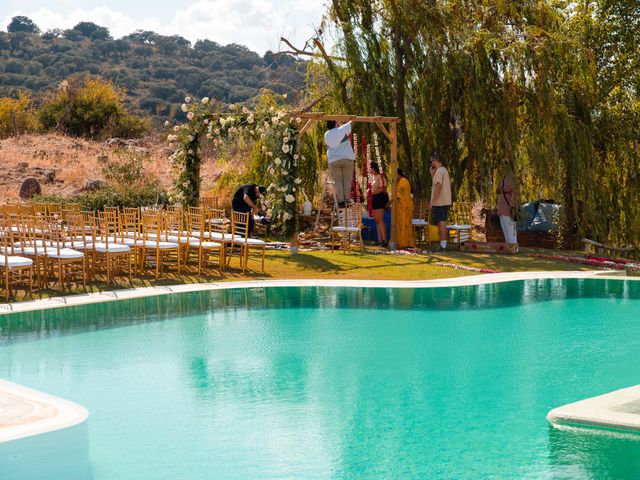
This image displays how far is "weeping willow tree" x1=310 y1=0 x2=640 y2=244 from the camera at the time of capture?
1733cm

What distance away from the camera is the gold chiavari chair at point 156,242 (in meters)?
13.0

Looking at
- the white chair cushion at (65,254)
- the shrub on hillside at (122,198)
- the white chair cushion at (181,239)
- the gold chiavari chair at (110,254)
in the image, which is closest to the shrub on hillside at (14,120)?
the shrub on hillside at (122,198)

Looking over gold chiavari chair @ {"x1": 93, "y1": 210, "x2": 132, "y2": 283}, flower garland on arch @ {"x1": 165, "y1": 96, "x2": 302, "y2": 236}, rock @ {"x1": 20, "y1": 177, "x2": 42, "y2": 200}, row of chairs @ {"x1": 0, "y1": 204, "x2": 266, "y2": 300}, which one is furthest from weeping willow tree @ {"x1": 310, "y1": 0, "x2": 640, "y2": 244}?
rock @ {"x1": 20, "y1": 177, "x2": 42, "y2": 200}

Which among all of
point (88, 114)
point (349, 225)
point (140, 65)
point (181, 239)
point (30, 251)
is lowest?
point (30, 251)

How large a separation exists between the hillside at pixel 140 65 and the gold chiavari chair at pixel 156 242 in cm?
3971

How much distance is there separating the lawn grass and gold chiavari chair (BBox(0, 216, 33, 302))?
A: 1.63 ft

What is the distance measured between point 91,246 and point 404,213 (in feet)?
20.9

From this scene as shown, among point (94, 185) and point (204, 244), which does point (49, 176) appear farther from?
point (204, 244)

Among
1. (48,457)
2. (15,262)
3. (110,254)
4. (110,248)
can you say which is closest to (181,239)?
(110,254)

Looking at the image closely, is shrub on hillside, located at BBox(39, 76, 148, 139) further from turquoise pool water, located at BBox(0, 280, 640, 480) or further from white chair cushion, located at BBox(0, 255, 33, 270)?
turquoise pool water, located at BBox(0, 280, 640, 480)

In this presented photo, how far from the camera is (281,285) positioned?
13094 mm

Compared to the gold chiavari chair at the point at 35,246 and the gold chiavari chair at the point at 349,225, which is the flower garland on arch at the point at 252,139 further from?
the gold chiavari chair at the point at 35,246

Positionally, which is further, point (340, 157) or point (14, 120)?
point (14, 120)

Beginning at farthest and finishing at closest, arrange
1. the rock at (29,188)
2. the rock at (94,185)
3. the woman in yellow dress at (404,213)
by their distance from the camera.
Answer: the rock at (94,185) < the rock at (29,188) < the woman in yellow dress at (404,213)
